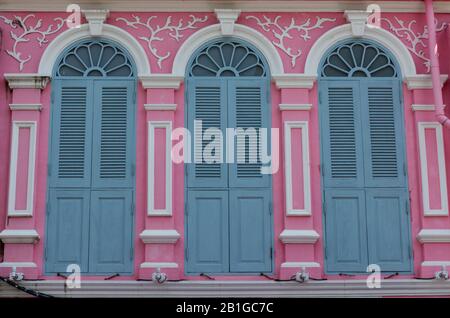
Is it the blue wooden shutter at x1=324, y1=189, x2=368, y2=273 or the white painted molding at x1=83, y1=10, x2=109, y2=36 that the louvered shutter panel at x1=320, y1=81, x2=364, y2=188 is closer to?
the blue wooden shutter at x1=324, y1=189, x2=368, y2=273

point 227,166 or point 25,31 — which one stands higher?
point 25,31

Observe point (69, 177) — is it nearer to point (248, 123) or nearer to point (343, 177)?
point (248, 123)

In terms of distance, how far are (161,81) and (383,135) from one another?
99.6 inches

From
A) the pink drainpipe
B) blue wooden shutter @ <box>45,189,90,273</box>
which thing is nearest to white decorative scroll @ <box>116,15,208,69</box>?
blue wooden shutter @ <box>45,189,90,273</box>

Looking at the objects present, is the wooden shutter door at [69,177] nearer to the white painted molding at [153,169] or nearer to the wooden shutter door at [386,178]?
the white painted molding at [153,169]

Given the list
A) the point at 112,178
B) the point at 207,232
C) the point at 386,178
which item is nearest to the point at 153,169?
the point at 112,178

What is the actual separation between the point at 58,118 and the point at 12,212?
1.15m

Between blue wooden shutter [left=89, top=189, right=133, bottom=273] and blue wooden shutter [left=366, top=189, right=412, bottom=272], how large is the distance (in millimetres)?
2586

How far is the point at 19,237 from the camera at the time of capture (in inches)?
356

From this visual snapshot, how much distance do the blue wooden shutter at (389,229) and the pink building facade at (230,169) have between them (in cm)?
1

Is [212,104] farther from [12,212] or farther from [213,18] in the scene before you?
[12,212]

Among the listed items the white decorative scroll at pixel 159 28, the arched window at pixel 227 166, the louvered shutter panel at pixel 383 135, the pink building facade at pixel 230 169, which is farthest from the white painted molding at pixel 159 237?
the louvered shutter panel at pixel 383 135

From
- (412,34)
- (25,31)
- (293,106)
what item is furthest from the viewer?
(412,34)
